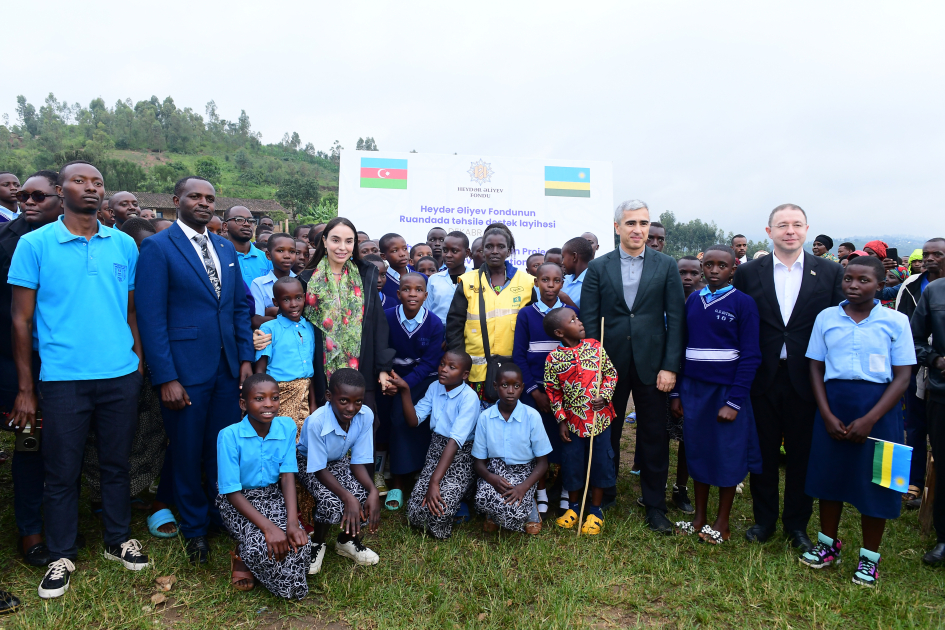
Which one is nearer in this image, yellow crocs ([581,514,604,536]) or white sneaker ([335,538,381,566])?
white sneaker ([335,538,381,566])

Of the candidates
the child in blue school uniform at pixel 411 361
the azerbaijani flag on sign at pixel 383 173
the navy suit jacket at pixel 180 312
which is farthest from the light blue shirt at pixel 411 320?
the azerbaijani flag on sign at pixel 383 173

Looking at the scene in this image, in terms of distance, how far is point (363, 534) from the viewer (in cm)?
367

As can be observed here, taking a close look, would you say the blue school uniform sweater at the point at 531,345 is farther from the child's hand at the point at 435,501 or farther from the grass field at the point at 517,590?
the grass field at the point at 517,590

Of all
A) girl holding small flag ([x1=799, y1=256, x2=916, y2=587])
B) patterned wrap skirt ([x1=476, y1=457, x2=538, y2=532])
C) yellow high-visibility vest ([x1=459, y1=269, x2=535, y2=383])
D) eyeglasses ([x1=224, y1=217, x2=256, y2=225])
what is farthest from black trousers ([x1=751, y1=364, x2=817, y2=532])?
eyeglasses ([x1=224, y1=217, x2=256, y2=225])

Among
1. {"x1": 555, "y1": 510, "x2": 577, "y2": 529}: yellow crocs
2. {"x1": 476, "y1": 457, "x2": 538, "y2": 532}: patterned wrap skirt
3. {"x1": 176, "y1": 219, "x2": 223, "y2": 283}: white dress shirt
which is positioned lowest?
{"x1": 555, "y1": 510, "x2": 577, "y2": 529}: yellow crocs

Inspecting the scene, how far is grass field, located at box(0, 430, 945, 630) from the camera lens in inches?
110

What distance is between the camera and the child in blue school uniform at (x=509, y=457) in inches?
142

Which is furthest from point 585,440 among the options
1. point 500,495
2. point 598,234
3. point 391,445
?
point 598,234

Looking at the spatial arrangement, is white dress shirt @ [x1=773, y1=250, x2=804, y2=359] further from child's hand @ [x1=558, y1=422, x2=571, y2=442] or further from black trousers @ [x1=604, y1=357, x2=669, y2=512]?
child's hand @ [x1=558, y1=422, x2=571, y2=442]

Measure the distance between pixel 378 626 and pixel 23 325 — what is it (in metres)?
2.52

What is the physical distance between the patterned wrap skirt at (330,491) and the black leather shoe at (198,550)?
2.15ft

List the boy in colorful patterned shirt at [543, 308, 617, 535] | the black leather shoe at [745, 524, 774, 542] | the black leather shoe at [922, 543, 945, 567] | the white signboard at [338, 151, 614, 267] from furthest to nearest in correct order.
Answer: the white signboard at [338, 151, 614, 267] < the boy in colorful patterned shirt at [543, 308, 617, 535] < the black leather shoe at [745, 524, 774, 542] < the black leather shoe at [922, 543, 945, 567]

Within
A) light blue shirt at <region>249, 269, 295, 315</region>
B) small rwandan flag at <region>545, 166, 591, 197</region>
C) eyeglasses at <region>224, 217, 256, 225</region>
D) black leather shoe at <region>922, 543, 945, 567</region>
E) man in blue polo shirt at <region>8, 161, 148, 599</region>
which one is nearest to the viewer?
man in blue polo shirt at <region>8, 161, 148, 599</region>

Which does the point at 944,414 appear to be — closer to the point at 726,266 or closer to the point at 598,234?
the point at 726,266
